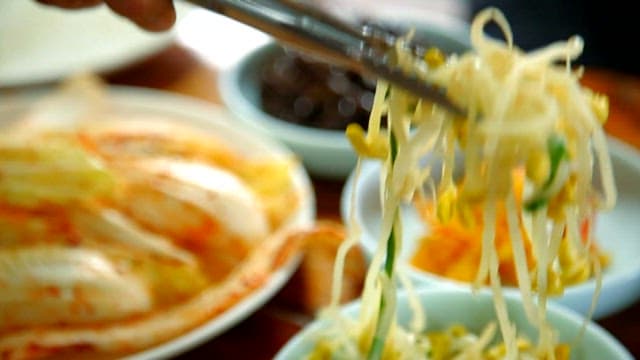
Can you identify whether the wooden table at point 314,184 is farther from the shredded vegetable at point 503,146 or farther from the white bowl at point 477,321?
the shredded vegetable at point 503,146

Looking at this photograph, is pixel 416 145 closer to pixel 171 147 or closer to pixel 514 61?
pixel 514 61

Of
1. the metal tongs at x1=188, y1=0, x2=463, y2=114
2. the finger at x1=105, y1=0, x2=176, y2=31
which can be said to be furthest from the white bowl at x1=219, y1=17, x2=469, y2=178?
the metal tongs at x1=188, y1=0, x2=463, y2=114

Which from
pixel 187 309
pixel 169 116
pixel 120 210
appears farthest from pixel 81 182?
pixel 169 116

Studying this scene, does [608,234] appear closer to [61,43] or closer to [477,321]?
[477,321]

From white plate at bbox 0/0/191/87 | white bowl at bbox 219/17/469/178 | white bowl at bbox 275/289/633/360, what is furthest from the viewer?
white plate at bbox 0/0/191/87

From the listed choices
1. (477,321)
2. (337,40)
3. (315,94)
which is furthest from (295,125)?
(337,40)

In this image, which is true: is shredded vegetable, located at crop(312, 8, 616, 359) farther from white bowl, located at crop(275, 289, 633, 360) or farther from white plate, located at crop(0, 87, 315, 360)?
white plate, located at crop(0, 87, 315, 360)

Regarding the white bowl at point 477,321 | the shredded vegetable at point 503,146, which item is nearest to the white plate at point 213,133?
the white bowl at point 477,321
